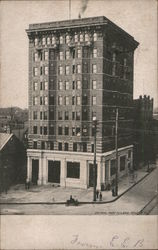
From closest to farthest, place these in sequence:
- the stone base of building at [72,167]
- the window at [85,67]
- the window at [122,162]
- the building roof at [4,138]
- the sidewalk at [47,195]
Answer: the sidewalk at [47,195] < the building roof at [4,138] < the stone base of building at [72,167] < the window at [85,67] < the window at [122,162]

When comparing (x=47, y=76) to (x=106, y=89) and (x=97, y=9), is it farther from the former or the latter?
(x=97, y=9)

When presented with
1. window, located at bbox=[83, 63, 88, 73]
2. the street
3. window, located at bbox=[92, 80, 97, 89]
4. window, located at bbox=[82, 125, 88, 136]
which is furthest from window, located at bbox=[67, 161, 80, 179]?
window, located at bbox=[83, 63, 88, 73]

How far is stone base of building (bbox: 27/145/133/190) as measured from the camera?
75.0ft

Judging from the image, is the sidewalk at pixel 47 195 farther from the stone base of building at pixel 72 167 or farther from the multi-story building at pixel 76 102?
the multi-story building at pixel 76 102

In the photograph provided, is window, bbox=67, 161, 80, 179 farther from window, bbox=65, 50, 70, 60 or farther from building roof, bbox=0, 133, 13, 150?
window, bbox=65, 50, 70, 60

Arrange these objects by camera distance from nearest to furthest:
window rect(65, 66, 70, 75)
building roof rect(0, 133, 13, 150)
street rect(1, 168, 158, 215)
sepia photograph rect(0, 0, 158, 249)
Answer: sepia photograph rect(0, 0, 158, 249), street rect(1, 168, 158, 215), building roof rect(0, 133, 13, 150), window rect(65, 66, 70, 75)

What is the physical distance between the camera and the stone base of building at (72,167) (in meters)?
22.9

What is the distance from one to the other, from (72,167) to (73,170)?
0.22m

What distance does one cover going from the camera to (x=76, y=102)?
2312cm

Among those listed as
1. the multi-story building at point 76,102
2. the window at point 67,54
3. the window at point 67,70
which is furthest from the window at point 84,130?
the window at point 67,54

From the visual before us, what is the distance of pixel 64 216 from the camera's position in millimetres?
15258

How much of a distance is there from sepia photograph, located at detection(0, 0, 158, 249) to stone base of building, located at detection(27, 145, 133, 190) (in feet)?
0.24

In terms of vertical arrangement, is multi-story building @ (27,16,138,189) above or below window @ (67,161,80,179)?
above

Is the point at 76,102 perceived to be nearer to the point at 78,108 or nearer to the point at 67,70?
the point at 78,108
